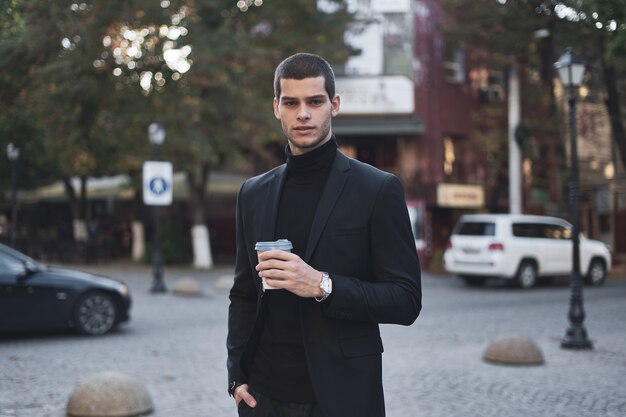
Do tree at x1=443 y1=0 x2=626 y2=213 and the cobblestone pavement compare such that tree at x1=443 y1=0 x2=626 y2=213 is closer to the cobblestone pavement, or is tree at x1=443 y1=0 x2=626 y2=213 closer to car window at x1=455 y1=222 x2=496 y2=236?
car window at x1=455 y1=222 x2=496 y2=236

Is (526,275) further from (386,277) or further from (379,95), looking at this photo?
(386,277)

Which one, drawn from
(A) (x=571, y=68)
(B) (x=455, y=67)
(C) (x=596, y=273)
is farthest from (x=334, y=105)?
(B) (x=455, y=67)

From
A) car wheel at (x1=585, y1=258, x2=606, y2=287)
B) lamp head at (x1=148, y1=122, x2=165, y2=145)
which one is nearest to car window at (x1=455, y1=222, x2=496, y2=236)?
car wheel at (x1=585, y1=258, x2=606, y2=287)

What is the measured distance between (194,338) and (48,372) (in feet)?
10.1

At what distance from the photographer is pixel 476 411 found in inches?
291

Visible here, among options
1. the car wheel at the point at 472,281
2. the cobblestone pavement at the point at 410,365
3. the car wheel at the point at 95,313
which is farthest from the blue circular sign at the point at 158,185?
the car wheel at the point at 472,281

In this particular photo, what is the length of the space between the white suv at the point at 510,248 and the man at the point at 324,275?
18.8 meters

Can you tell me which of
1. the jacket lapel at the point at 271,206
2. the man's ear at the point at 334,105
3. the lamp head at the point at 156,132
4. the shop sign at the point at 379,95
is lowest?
the jacket lapel at the point at 271,206

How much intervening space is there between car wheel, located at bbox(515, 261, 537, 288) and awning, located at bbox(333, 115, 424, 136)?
9660mm

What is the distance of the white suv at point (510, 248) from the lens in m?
21.1

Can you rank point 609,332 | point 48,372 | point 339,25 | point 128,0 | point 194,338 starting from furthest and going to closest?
1. point 339,25
2. point 128,0
3. point 609,332
4. point 194,338
5. point 48,372

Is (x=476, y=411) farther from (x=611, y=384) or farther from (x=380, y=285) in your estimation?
(x=380, y=285)

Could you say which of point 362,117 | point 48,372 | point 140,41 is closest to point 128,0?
point 140,41

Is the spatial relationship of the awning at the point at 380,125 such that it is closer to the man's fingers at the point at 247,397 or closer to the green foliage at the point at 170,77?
the green foliage at the point at 170,77
